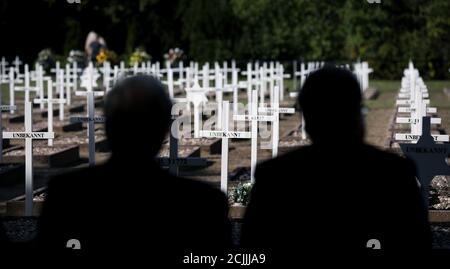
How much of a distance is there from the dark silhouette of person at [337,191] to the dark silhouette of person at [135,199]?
0.68 ft

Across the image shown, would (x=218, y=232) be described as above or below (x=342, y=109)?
below

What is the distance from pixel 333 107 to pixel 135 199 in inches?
26.0

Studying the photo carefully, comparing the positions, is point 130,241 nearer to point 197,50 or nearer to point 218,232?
point 218,232

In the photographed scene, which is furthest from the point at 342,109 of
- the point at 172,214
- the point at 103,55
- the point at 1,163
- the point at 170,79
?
the point at 103,55

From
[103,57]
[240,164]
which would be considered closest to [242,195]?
[240,164]

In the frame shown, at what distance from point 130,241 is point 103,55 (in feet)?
132

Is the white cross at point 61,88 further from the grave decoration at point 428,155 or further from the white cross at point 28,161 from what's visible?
the grave decoration at point 428,155

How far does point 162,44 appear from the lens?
55750 millimetres

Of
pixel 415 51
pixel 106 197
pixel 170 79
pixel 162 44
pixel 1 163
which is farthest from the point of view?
pixel 162 44

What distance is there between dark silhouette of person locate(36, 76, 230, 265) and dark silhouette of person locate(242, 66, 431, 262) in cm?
21

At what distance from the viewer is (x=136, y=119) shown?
3.42 m

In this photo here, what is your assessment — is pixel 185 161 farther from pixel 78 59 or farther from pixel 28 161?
pixel 78 59

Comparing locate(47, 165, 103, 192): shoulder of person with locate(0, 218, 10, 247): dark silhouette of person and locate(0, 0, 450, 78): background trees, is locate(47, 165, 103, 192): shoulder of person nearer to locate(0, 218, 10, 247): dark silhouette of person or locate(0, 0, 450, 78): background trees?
locate(0, 218, 10, 247): dark silhouette of person
